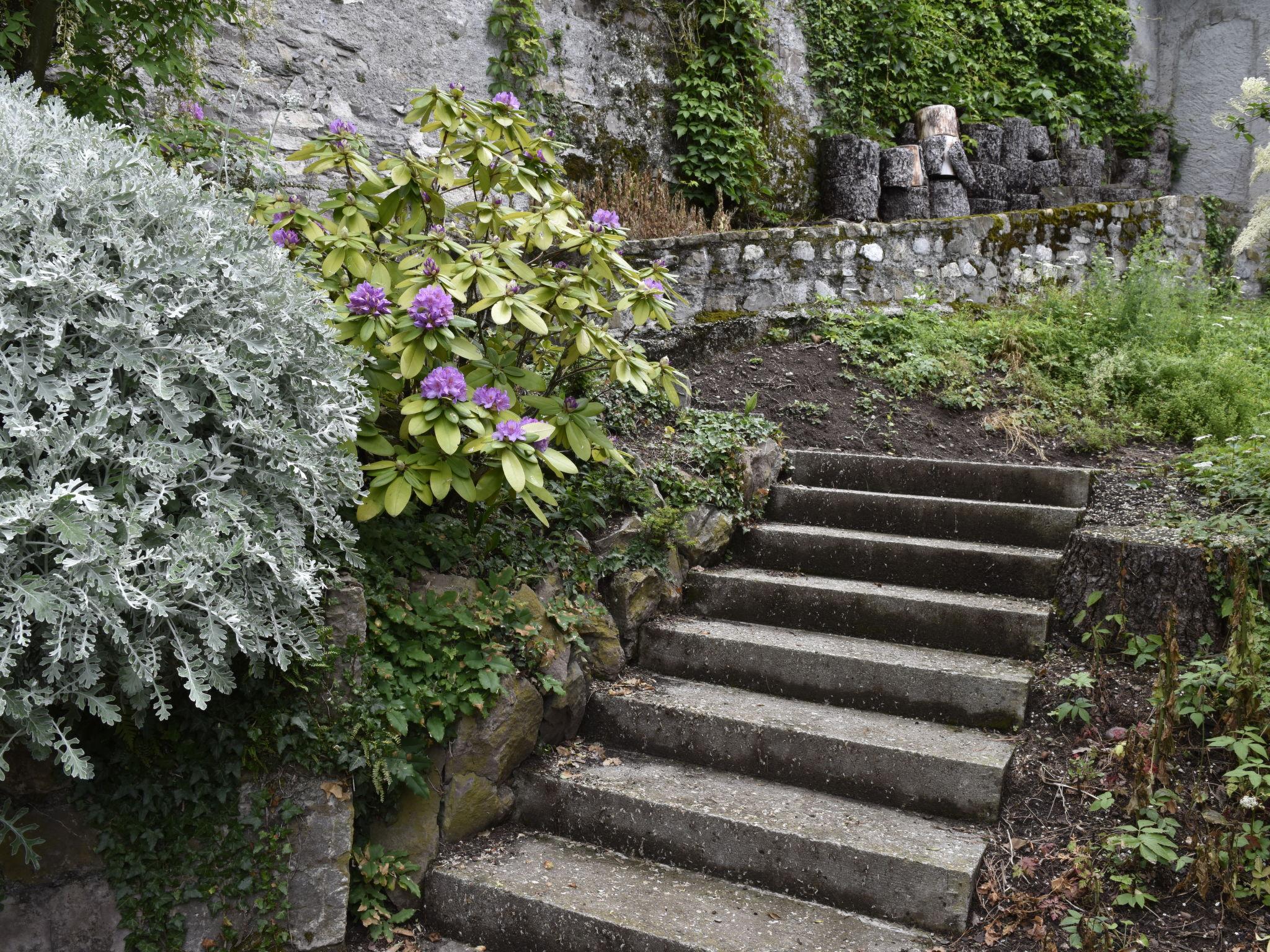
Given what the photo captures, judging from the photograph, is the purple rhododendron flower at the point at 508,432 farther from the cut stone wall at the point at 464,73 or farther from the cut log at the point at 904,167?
the cut log at the point at 904,167

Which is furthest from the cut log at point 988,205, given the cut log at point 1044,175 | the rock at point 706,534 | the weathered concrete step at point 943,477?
the rock at point 706,534

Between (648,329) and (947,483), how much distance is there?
2238 millimetres

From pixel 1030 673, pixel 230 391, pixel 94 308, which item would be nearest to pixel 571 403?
pixel 230 391

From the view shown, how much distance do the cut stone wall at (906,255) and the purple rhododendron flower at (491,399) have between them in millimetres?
3210

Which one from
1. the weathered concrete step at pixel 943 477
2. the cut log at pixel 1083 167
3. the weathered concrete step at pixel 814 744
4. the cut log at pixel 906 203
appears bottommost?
the weathered concrete step at pixel 814 744

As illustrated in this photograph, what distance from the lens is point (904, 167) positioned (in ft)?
27.2

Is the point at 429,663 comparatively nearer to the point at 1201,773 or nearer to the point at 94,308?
the point at 94,308

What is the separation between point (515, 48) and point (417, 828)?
566 cm

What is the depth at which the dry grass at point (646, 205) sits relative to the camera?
6832 mm

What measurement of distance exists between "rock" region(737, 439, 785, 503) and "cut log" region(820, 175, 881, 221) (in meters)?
4.00

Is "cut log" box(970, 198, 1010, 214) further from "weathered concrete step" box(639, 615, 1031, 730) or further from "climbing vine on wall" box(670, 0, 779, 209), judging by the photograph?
"weathered concrete step" box(639, 615, 1031, 730)

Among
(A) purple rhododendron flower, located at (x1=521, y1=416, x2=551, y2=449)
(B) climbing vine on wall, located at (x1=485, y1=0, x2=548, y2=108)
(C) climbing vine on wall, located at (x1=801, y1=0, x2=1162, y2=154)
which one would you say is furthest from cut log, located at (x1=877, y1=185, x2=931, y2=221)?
(A) purple rhododendron flower, located at (x1=521, y1=416, x2=551, y2=449)

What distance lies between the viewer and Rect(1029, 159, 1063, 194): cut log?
8859 mm

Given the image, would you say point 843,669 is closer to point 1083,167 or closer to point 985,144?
point 985,144
